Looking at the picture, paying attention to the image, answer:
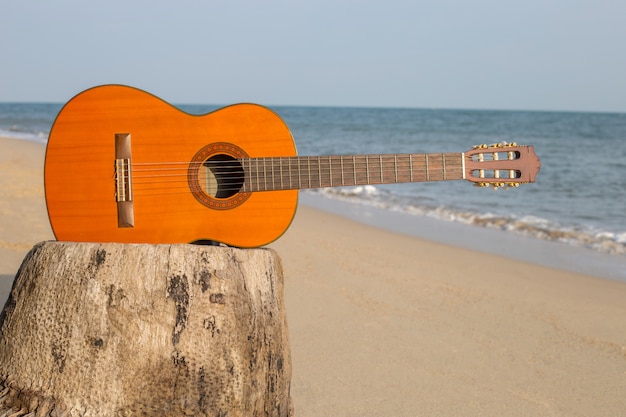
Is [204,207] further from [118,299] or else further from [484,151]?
[484,151]

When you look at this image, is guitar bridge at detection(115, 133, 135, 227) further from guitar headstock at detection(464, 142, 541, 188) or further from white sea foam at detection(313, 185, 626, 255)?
white sea foam at detection(313, 185, 626, 255)

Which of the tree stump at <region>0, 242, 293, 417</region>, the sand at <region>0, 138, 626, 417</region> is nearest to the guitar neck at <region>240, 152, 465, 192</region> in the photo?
the tree stump at <region>0, 242, 293, 417</region>

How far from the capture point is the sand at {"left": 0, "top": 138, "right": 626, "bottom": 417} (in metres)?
3.55

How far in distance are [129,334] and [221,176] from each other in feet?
2.72

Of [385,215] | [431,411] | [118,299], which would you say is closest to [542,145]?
[385,215]

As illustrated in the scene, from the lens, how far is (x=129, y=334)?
2.43 meters

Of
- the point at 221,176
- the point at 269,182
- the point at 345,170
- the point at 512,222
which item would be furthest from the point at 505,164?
the point at 512,222

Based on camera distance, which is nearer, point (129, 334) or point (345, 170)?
point (129, 334)

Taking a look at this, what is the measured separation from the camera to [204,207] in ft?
9.35

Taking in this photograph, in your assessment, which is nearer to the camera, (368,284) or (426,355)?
(426,355)

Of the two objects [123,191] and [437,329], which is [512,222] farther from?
[123,191]

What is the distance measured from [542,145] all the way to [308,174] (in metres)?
18.1

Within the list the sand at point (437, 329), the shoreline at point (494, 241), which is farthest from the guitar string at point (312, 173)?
the shoreline at point (494, 241)

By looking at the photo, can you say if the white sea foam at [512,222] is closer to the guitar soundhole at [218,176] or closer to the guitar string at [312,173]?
the guitar string at [312,173]
